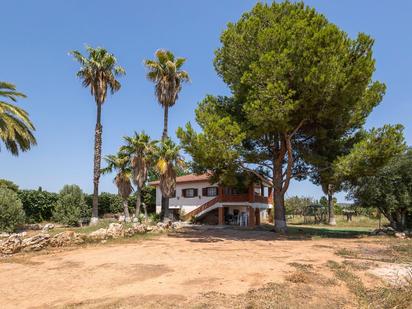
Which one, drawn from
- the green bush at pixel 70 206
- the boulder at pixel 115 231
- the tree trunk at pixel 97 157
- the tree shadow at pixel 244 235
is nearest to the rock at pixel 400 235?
the tree shadow at pixel 244 235

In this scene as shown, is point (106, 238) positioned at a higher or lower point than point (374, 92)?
lower

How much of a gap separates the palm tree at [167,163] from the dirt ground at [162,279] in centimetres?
1376

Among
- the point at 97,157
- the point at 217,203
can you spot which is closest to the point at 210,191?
the point at 217,203

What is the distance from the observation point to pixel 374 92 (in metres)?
Answer: 24.1

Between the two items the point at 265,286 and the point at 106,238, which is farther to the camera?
the point at 106,238

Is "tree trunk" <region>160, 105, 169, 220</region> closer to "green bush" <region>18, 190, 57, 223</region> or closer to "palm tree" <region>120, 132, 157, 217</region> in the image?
"palm tree" <region>120, 132, 157, 217</region>

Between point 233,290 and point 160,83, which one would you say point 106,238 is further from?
point 160,83

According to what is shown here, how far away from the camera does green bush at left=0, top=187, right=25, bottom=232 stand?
22.9 m

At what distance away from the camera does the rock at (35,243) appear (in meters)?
15.3

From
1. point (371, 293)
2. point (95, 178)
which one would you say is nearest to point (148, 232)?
point (95, 178)

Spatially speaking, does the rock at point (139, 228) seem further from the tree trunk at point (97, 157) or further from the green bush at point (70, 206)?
the green bush at point (70, 206)

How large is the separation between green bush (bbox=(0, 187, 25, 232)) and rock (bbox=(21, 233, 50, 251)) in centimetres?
886

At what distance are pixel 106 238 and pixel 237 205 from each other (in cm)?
1696

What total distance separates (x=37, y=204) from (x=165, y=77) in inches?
691
